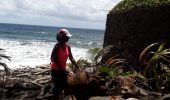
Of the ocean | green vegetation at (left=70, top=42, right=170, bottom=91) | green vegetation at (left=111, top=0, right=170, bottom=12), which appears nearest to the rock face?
green vegetation at (left=111, top=0, right=170, bottom=12)

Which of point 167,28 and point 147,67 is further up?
point 167,28

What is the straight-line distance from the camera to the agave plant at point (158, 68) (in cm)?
956

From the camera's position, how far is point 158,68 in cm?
1039

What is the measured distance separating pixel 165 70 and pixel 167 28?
5.03ft

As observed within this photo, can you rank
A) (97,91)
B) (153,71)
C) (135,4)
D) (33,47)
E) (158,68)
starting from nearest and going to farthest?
(97,91)
(153,71)
(158,68)
(135,4)
(33,47)

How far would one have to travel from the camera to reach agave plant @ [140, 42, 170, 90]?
9.56 m

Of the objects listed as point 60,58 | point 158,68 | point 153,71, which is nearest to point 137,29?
point 158,68

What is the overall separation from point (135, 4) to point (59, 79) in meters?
5.19

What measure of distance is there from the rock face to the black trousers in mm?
3760

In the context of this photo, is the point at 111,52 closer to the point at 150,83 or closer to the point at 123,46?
the point at 123,46

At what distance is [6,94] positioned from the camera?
34.6ft

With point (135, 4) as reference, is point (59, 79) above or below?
below

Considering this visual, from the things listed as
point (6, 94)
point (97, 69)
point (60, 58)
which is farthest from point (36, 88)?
point (60, 58)

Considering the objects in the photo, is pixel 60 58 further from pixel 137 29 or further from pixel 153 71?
pixel 137 29
